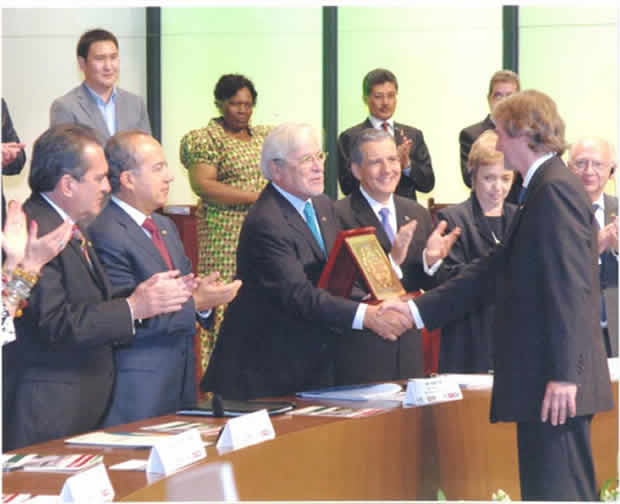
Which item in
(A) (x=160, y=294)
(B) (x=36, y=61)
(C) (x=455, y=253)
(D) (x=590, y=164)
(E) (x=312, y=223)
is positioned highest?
(B) (x=36, y=61)

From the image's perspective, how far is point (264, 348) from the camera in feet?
14.0

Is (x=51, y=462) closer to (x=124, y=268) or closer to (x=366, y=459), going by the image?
(x=366, y=459)

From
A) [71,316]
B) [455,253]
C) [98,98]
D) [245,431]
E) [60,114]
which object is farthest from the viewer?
[98,98]

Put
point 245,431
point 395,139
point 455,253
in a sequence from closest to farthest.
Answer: point 245,431
point 455,253
point 395,139

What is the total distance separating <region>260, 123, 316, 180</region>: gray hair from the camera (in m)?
4.43

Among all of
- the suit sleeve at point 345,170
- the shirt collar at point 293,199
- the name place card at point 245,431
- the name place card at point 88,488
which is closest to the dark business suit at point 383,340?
the shirt collar at point 293,199

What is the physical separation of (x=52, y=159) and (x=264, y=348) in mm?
1107

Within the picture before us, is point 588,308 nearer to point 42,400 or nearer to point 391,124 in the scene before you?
point 42,400

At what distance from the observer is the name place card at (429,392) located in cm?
370

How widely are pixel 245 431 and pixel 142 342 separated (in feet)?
3.02

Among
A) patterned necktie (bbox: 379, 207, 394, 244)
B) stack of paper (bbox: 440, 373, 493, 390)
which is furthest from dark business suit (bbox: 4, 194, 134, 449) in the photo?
patterned necktie (bbox: 379, 207, 394, 244)

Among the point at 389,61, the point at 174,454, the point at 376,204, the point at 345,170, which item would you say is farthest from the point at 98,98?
the point at 389,61

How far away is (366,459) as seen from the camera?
346cm

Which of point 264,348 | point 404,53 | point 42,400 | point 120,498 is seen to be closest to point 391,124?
point 404,53
